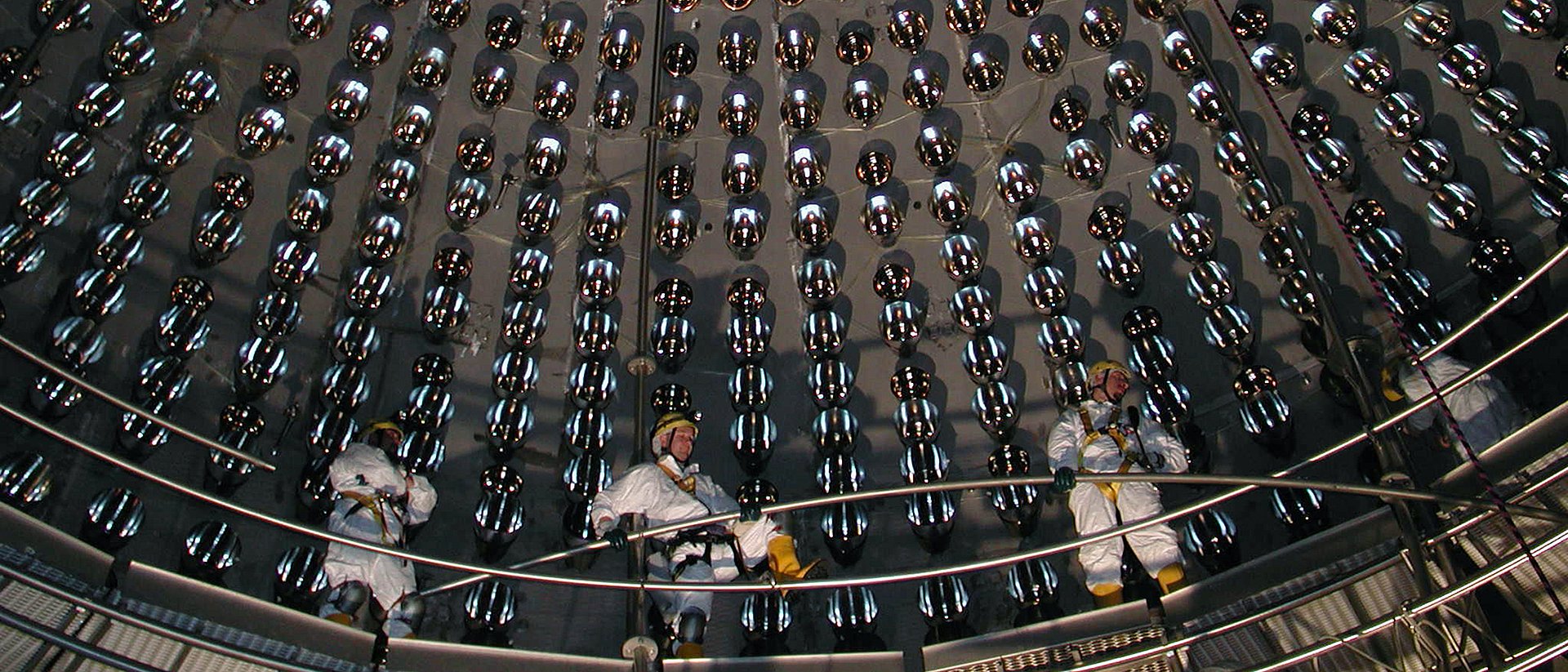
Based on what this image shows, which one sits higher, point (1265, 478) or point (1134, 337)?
point (1134, 337)

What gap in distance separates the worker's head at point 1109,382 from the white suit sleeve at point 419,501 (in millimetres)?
5734

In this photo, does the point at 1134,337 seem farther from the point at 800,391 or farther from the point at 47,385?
the point at 47,385

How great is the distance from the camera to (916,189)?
49.4ft

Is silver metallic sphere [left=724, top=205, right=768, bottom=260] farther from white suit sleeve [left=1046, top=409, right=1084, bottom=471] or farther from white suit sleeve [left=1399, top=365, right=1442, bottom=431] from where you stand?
white suit sleeve [left=1399, top=365, right=1442, bottom=431]

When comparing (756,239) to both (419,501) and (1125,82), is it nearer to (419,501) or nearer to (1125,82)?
(1125,82)

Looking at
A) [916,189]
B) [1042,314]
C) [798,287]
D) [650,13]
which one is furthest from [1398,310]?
[650,13]

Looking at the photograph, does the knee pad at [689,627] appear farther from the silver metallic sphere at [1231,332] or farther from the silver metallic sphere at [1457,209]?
the silver metallic sphere at [1457,209]

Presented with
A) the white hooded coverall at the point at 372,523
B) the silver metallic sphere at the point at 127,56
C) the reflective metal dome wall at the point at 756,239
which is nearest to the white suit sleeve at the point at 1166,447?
the reflective metal dome wall at the point at 756,239

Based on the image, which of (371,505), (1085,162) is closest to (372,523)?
(371,505)

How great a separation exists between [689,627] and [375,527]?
272cm

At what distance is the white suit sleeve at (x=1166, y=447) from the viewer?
41.7 ft

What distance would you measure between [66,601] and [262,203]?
19.2 feet

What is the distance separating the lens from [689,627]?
12.0m

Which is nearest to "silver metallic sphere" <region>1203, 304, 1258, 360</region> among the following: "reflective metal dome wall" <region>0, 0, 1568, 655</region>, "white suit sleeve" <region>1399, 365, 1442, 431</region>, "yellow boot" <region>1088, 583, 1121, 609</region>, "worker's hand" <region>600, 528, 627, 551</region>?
"reflective metal dome wall" <region>0, 0, 1568, 655</region>
